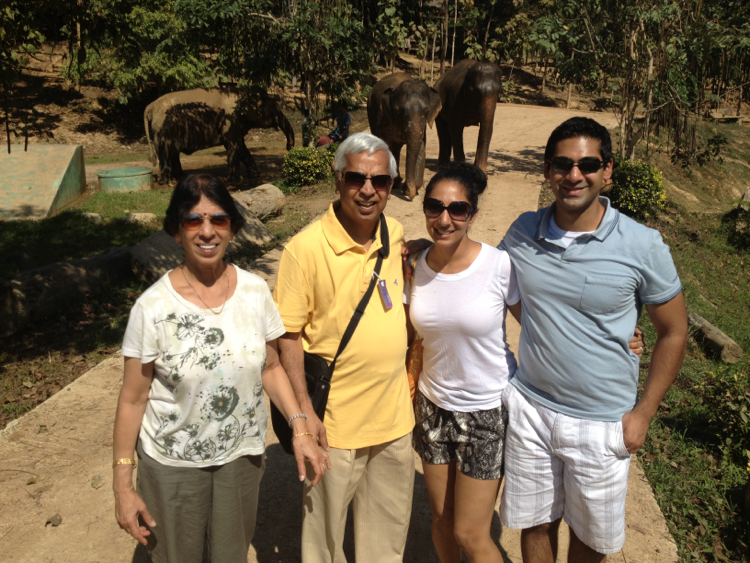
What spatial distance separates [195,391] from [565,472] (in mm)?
1395

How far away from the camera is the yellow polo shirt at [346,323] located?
225 cm

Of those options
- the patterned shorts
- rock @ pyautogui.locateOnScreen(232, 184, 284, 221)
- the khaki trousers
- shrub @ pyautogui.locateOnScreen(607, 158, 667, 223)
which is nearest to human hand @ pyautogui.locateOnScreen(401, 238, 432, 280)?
the patterned shorts

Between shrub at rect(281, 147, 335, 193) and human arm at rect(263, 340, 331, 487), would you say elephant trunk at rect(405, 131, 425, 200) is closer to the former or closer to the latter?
shrub at rect(281, 147, 335, 193)

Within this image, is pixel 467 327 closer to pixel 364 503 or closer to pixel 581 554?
pixel 364 503

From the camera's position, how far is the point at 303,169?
11.5m

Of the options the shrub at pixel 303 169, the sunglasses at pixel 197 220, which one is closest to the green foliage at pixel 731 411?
the sunglasses at pixel 197 220

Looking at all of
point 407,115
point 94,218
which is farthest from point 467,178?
point 94,218

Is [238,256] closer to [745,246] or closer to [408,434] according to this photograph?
[408,434]

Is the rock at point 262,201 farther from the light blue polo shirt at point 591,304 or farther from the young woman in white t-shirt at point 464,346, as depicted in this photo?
Answer: the light blue polo shirt at point 591,304

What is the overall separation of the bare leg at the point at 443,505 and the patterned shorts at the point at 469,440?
0.14ft

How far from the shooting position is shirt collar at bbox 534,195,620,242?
6.88 feet

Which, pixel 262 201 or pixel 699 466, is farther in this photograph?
pixel 262 201

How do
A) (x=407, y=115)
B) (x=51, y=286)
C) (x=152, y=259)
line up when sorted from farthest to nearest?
(x=407, y=115), (x=152, y=259), (x=51, y=286)

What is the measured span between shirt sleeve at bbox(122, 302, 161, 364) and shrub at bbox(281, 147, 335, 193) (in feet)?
32.0
